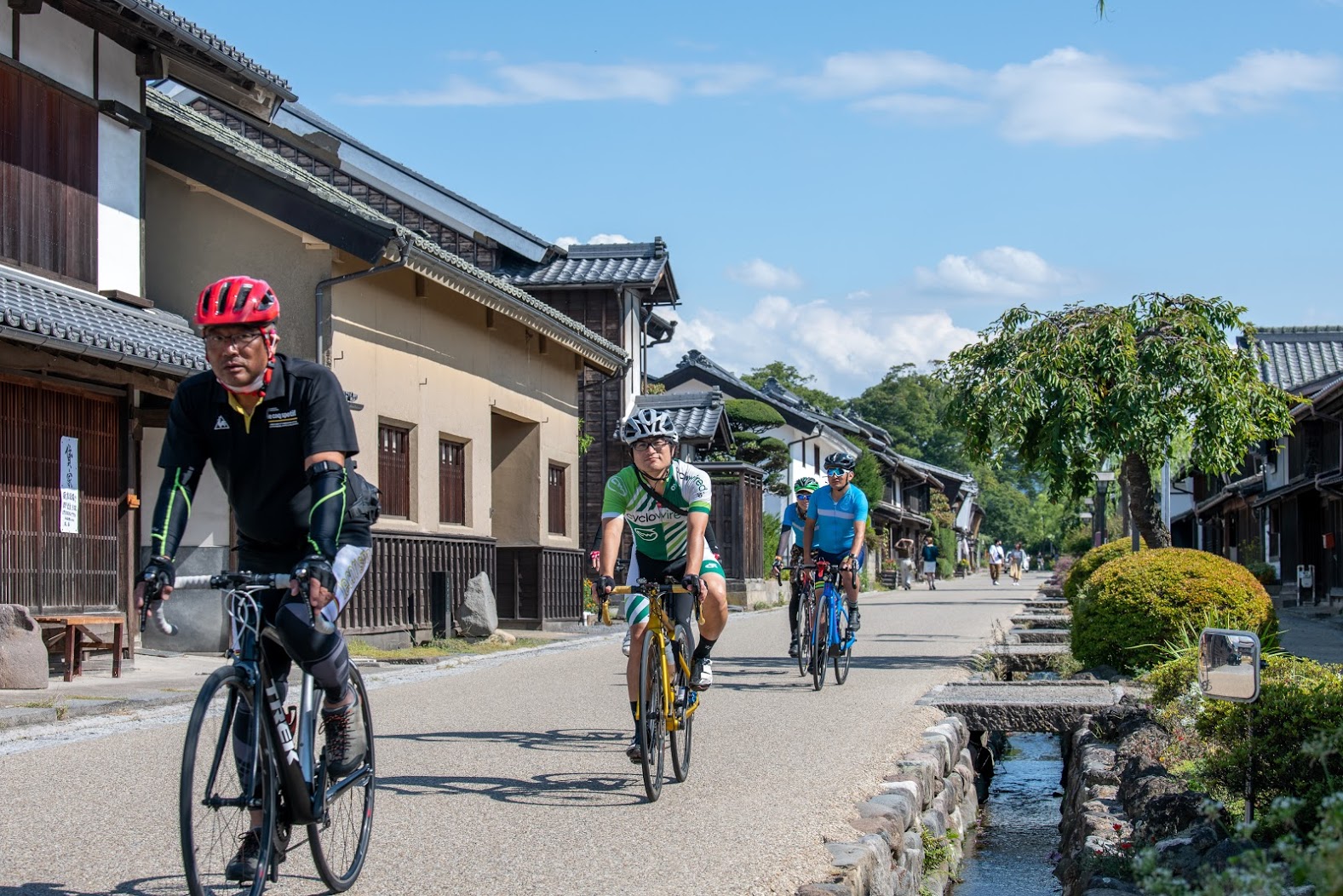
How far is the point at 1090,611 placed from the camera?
12.3m

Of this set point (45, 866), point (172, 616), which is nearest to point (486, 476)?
point (172, 616)

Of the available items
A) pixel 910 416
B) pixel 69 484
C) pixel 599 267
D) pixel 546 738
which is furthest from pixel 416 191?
pixel 910 416

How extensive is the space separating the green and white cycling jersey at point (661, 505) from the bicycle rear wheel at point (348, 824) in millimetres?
2292

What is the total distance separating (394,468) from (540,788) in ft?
35.9

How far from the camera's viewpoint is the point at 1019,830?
916cm

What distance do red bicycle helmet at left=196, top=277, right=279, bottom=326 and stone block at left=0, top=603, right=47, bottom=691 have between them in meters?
7.04

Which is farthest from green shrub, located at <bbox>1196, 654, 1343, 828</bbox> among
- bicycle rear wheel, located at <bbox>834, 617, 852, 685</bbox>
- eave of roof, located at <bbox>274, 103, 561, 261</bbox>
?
eave of roof, located at <bbox>274, 103, 561, 261</bbox>

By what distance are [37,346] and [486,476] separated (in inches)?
364

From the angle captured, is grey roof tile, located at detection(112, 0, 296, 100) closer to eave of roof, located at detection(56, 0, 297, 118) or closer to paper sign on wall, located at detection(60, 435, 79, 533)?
eave of roof, located at detection(56, 0, 297, 118)

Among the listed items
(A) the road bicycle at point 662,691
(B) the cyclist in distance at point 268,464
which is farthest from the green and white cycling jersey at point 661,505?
(B) the cyclist in distance at point 268,464

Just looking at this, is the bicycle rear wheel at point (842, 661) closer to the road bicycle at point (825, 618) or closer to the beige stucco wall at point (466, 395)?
the road bicycle at point (825, 618)

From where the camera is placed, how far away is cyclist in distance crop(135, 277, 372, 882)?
4285mm

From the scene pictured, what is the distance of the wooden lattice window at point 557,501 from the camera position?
2298 cm

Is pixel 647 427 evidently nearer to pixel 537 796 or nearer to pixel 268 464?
pixel 537 796
